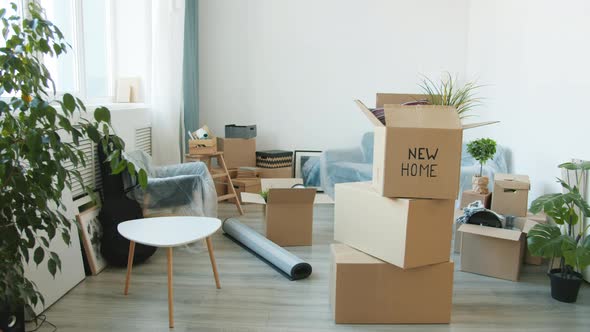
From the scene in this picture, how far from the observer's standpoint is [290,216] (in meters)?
3.74

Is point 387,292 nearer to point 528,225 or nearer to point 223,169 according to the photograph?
point 528,225

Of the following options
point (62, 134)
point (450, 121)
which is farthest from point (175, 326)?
point (450, 121)

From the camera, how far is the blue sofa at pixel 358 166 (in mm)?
4438

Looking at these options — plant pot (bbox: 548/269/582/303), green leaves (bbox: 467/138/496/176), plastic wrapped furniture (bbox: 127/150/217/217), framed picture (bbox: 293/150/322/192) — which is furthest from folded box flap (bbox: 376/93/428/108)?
framed picture (bbox: 293/150/322/192)

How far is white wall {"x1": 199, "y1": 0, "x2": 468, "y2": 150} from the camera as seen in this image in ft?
18.1

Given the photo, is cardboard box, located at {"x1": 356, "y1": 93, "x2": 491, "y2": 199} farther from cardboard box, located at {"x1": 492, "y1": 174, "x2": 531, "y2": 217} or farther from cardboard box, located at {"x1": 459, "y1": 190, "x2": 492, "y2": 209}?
cardboard box, located at {"x1": 459, "y1": 190, "x2": 492, "y2": 209}

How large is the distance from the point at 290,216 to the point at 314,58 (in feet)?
7.95

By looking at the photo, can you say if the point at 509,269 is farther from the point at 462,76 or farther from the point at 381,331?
the point at 462,76

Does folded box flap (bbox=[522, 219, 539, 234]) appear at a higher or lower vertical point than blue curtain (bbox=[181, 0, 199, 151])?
lower

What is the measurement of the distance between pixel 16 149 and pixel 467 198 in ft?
10.1

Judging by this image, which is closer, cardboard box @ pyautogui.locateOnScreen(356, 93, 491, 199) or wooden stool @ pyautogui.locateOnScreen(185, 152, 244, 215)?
cardboard box @ pyautogui.locateOnScreen(356, 93, 491, 199)

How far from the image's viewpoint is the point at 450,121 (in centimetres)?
235

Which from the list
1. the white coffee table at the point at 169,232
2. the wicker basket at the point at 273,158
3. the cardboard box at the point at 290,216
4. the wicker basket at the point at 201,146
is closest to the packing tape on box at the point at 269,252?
the cardboard box at the point at 290,216

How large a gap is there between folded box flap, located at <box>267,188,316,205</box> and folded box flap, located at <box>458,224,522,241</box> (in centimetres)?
108
